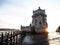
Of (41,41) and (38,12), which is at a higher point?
(38,12)

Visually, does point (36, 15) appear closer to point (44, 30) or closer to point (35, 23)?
point (35, 23)

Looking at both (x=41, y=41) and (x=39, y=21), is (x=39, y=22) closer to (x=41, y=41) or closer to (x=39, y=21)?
(x=39, y=21)

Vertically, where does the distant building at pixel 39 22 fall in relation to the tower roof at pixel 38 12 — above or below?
below

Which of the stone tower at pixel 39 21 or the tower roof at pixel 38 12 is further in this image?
the tower roof at pixel 38 12

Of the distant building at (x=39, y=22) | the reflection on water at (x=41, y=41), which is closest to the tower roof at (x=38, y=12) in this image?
the distant building at (x=39, y=22)

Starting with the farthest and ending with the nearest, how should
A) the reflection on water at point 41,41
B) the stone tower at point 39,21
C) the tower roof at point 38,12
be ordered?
1. the tower roof at point 38,12
2. the stone tower at point 39,21
3. the reflection on water at point 41,41

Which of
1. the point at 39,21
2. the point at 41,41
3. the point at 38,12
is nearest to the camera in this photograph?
the point at 41,41

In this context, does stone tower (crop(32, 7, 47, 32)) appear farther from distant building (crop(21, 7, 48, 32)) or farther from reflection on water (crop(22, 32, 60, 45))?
reflection on water (crop(22, 32, 60, 45))

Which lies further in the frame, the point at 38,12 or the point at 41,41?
the point at 38,12

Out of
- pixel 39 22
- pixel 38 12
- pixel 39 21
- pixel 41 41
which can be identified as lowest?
pixel 41 41

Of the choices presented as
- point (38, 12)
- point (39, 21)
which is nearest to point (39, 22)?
point (39, 21)

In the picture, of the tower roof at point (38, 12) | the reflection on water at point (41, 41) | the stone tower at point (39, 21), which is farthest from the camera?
the tower roof at point (38, 12)

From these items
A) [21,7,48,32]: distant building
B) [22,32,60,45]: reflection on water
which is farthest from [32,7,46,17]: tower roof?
[22,32,60,45]: reflection on water

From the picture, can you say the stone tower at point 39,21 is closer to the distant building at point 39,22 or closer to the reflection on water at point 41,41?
the distant building at point 39,22
